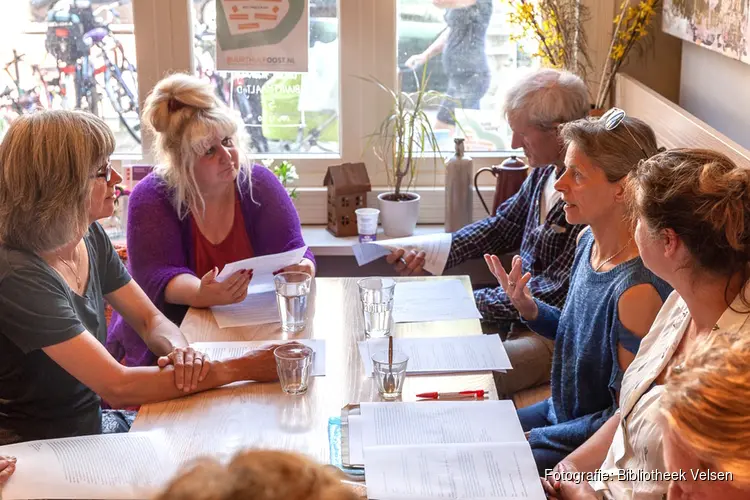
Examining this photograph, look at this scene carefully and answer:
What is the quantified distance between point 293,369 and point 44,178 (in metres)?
0.63

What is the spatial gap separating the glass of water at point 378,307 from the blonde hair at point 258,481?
1344mm

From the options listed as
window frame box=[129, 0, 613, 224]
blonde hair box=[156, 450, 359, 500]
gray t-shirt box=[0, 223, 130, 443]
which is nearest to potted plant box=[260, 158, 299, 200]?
window frame box=[129, 0, 613, 224]

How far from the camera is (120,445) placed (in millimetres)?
1508

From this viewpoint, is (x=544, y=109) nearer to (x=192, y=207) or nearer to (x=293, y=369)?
(x=192, y=207)

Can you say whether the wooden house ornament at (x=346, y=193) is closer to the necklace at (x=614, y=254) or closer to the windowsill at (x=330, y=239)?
the windowsill at (x=330, y=239)

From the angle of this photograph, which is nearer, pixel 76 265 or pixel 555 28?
pixel 76 265

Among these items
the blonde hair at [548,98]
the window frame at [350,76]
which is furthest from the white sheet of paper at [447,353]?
the window frame at [350,76]

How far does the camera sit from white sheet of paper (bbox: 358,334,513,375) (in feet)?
5.95

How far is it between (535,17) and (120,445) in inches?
87.6

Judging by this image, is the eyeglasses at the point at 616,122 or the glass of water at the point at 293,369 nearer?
the glass of water at the point at 293,369

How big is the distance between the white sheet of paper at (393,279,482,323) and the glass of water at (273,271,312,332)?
0.72ft

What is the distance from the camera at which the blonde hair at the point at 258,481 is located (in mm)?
609

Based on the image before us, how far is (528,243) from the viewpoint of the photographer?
2.64 metres

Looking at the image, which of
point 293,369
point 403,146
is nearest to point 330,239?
point 403,146
